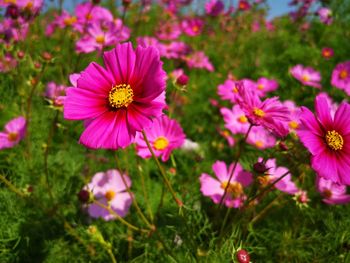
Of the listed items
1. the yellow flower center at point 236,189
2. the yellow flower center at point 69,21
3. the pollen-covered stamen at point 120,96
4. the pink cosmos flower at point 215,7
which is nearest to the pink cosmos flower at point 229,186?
the yellow flower center at point 236,189

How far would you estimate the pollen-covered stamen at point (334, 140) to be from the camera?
821 millimetres

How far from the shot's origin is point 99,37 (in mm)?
2121

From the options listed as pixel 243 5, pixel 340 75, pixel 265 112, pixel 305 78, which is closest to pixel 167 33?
pixel 243 5

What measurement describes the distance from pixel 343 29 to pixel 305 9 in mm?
418

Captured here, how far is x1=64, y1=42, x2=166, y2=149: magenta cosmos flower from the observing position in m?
0.74

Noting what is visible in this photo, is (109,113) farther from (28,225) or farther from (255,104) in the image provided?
(28,225)

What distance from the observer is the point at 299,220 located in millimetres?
1357

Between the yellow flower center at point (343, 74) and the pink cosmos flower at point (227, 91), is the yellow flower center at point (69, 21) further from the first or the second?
the yellow flower center at point (343, 74)

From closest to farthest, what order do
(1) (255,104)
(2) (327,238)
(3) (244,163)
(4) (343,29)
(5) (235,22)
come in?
(1) (255,104) → (2) (327,238) → (3) (244,163) → (4) (343,29) → (5) (235,22)

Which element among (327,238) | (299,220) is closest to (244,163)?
(299,220)

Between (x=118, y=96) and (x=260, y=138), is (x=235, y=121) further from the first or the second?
(x=118, y=96)

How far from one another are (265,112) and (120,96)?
0.45 m

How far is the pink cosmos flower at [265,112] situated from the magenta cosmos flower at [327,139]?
7 centimetres

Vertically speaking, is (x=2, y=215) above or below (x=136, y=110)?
below
